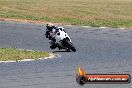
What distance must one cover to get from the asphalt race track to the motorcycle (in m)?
0.36

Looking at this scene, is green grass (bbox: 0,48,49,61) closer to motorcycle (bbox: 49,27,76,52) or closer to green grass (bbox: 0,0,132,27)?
motorcycle (bbox: 49,27,76,52)

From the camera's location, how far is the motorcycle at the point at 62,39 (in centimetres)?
2447

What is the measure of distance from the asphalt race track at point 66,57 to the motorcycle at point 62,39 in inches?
14.0

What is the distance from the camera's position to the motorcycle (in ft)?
80.3

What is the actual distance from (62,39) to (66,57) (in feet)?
6.76

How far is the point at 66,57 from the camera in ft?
74.3

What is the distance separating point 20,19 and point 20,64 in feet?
78.3

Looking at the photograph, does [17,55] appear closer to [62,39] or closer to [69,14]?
[62,39]

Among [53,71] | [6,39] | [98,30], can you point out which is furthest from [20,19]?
[53,71]

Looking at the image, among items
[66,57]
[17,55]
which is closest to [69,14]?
[66,57]

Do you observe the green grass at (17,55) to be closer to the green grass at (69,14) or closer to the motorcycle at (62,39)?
the motorcycle at (62,39)

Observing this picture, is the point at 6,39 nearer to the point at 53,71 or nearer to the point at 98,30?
the point at 98,30

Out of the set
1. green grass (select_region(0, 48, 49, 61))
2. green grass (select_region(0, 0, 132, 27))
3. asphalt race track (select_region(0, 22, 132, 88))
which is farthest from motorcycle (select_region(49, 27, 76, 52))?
green grass (select_region(0, 0, 132, 27))

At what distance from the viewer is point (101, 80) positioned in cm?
1018
